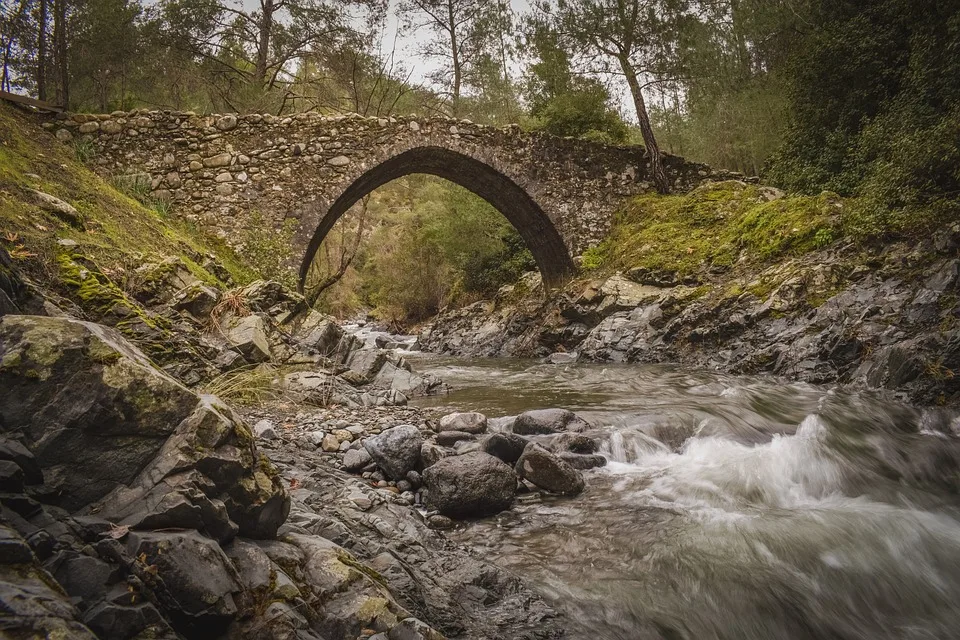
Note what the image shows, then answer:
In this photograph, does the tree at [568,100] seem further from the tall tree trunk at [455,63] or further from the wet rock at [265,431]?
the wet rock at [265,431]

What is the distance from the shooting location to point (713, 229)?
37.1ft

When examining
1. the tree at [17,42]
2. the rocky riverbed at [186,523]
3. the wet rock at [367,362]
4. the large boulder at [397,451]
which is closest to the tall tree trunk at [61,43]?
the tree at [17,42]

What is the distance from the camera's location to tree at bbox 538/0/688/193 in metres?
13.3

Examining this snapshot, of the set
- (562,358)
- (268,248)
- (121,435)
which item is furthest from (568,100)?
(121,435)

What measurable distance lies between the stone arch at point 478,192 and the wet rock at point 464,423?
7.55 metres

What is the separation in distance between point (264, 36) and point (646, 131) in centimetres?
1055

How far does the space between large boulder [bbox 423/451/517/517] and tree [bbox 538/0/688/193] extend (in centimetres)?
1220

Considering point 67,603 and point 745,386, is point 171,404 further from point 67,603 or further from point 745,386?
point 745,386

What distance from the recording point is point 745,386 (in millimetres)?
6914

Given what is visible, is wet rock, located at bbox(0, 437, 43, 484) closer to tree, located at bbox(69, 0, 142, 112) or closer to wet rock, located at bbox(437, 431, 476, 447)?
wet rock, located at bbox(437, 431, 476, 447)

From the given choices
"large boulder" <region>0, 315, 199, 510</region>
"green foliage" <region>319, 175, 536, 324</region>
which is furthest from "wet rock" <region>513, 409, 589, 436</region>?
"green foliage" <region>319, 175, 536, 324</region>

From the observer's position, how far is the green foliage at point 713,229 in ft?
29.7

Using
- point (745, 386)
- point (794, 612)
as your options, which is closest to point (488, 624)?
point (794, 612)

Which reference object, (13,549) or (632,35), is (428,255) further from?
(13,549)
